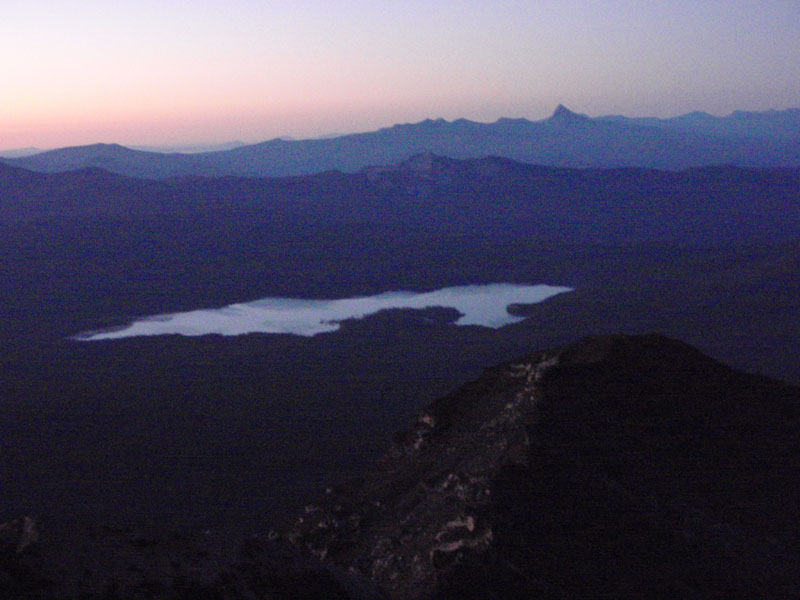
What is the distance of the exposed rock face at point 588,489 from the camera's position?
407 inches

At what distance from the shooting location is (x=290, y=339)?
52156mm

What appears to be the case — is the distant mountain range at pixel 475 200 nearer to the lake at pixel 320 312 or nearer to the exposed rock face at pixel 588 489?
the lake at pixel 320 312

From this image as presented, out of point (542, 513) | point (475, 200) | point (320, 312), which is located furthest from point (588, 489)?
point (475, 200)

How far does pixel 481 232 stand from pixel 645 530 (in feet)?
328

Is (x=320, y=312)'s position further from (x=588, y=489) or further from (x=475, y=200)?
(x=475, y=200)

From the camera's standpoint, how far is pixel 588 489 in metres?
11.4

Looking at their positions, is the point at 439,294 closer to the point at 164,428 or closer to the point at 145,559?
the point at 164,428

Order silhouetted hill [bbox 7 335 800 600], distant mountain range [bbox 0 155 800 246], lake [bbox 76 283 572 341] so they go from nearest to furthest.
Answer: silhouetted hill [bbox 7 335 800 600], lake [bbox 76 283 572 341], distant mountain range [bbox 0 155 800 246]

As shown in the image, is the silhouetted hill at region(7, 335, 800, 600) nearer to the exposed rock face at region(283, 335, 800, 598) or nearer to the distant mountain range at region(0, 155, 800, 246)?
the exposed rock face at region(283, 335, 800, 598)

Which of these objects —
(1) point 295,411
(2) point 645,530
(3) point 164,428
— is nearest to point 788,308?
(1) point 295,411

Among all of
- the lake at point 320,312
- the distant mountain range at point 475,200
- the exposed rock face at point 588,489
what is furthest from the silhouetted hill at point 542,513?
the distant mountain range at point 475,200

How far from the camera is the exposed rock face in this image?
33.9 ft

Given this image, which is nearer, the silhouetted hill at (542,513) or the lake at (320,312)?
the silhouetted hill at (542,513)

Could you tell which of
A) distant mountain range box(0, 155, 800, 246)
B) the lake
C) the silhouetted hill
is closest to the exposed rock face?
the silhouetted hill
